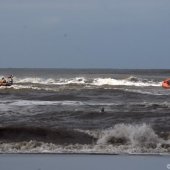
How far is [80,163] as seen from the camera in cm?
698

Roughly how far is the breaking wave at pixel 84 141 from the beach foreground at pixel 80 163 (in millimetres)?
2663

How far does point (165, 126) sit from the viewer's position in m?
15.2

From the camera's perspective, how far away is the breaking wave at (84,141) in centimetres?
1069

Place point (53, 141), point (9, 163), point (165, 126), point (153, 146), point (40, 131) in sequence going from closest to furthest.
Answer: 1. point (9, 163)
2. point (153, 146)
3. point (53, 141)
4. point (40, 131)
5. point (165, 126)


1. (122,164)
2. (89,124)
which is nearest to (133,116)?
(89,124)

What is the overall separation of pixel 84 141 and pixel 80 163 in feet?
17.7

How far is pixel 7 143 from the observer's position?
1168cm

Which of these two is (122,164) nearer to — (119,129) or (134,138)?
(134,138)

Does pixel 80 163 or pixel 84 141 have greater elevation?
pixel 80 163

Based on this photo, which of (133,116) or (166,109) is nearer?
(133,116)

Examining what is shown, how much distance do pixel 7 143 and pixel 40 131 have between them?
76.0 inches

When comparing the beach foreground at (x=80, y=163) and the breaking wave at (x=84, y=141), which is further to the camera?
the breaking wave at (x=84, y=141)

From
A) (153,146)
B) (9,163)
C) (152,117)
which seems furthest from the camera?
(152,117)

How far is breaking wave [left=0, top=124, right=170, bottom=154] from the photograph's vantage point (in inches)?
421
